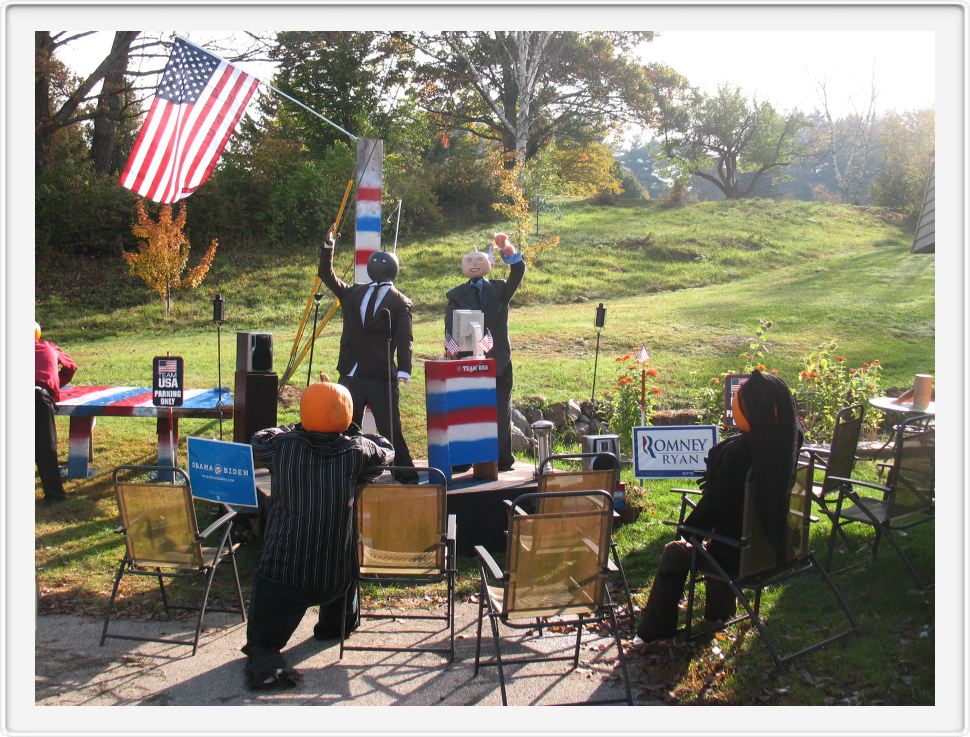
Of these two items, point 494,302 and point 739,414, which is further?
A: point 494,302

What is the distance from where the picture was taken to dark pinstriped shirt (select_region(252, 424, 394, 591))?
4348 mm

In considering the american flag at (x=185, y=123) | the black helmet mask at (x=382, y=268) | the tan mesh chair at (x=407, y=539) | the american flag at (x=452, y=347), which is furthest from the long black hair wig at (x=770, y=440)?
the american flag at (x=185, y=123)

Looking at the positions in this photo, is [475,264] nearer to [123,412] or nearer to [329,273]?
[329,273]

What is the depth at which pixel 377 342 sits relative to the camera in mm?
6832

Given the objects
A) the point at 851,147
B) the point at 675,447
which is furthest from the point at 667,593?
the point at 851,147

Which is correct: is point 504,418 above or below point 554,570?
above

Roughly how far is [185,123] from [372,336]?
96.1 inches

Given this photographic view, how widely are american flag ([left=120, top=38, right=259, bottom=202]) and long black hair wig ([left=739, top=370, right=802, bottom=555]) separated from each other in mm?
4929

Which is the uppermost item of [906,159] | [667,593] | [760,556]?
[906,159]

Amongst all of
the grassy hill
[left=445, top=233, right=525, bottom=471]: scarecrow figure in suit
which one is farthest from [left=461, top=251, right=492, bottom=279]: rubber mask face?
the grassy hill

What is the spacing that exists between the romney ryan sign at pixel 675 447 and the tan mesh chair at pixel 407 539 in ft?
6.54

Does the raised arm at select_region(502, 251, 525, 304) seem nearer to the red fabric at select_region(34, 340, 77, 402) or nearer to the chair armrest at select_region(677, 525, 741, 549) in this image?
the chair armrest at select_region(677, 525, 741, 549)

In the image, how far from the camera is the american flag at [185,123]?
7070 millimetres

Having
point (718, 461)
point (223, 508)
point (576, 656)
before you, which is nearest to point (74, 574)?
point (223, 508)
